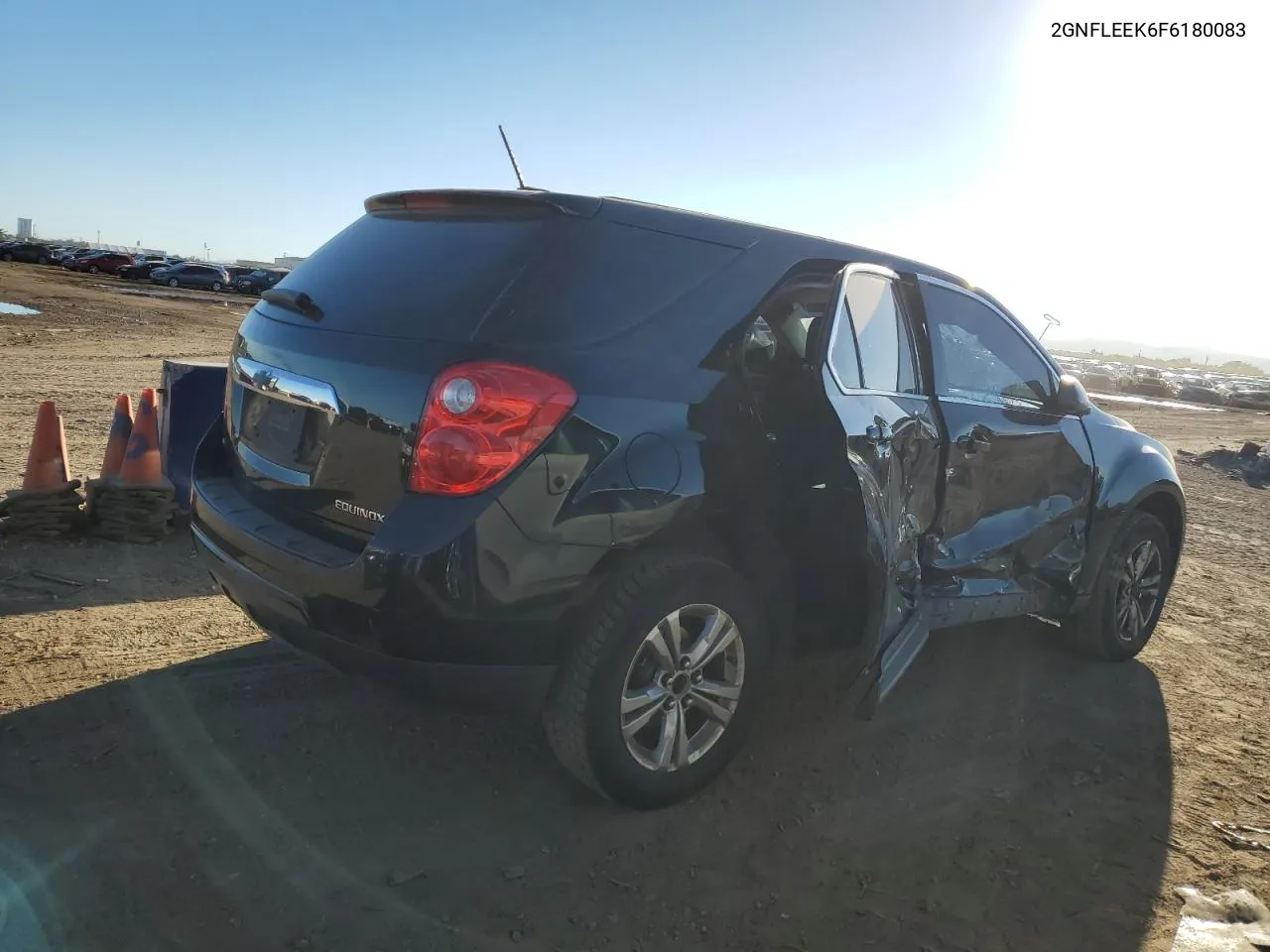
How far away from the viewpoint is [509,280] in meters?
2.96

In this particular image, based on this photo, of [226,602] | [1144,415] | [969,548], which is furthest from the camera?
[1144,415]

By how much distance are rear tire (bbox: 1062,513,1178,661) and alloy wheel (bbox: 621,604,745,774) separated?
261 centimetres

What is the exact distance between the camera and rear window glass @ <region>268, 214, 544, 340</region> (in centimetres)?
292

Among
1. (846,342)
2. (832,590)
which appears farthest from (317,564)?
(846,342)

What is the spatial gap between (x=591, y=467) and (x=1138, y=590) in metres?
3.76

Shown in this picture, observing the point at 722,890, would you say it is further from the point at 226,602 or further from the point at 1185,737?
the point at 226,602

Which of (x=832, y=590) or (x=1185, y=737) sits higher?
(x=832, y=590)

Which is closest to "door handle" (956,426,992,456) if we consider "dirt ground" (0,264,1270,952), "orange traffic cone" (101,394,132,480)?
"dirt ground" (0,264,1270,952)

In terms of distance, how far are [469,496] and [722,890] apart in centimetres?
138

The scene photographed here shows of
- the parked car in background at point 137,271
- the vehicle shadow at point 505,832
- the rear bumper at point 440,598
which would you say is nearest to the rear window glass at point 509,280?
the rear bumper at point 440,598

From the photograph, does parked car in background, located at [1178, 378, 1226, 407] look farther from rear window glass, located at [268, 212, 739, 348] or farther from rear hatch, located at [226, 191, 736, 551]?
rear hatch, located at [226, 191, 736, 551]

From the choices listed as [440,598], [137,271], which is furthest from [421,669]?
[137,271]

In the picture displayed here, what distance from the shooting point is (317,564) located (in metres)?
2.83

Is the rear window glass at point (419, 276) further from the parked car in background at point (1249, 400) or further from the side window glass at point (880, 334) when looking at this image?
the parked car in background at point (1249, 400)
